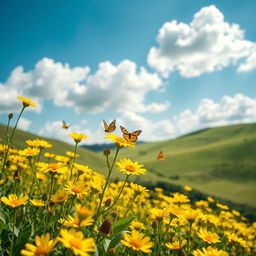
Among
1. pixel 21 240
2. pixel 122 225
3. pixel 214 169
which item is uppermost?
pixel 214 169

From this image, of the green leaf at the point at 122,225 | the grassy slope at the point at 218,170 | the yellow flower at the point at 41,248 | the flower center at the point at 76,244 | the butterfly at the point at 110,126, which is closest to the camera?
the yellow flower at the point at 41,248

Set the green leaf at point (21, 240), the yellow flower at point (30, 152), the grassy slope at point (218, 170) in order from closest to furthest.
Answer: the green leaf at point (21, 240)
the yellow flower at point (30, 152)
the grassy slope at point (218, 170)

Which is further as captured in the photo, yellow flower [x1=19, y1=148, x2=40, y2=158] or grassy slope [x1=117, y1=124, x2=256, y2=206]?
grassy slope [x1=117, y1=124, x2=256, y2=206]

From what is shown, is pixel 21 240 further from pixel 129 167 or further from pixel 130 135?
pixel 130 135

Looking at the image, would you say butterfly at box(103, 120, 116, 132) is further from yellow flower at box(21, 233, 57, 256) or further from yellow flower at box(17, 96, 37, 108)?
yellow flower at box(21, 233, 57, 256)

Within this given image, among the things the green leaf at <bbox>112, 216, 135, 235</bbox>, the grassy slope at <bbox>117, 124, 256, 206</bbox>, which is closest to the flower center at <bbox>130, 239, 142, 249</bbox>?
the green leaf at <bbox>112, 216, 135, 235</bbox>

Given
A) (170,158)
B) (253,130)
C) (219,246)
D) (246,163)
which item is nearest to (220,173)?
(246,163)

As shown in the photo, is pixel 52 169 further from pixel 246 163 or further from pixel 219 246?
pixel 246 163

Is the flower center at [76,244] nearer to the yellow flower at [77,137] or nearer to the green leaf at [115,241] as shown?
the green leaf at [115,241]

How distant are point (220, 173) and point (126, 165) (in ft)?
373

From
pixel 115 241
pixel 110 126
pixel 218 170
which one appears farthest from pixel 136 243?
pixel 218 170

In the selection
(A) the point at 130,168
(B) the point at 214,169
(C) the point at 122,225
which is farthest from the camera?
(B) the point at 214,169

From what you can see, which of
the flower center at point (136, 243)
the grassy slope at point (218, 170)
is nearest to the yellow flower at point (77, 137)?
the flower center at point (136, 243)

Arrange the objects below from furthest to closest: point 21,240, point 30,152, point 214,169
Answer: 1. point 214,169
2. point 30,152
3. point 21,240
